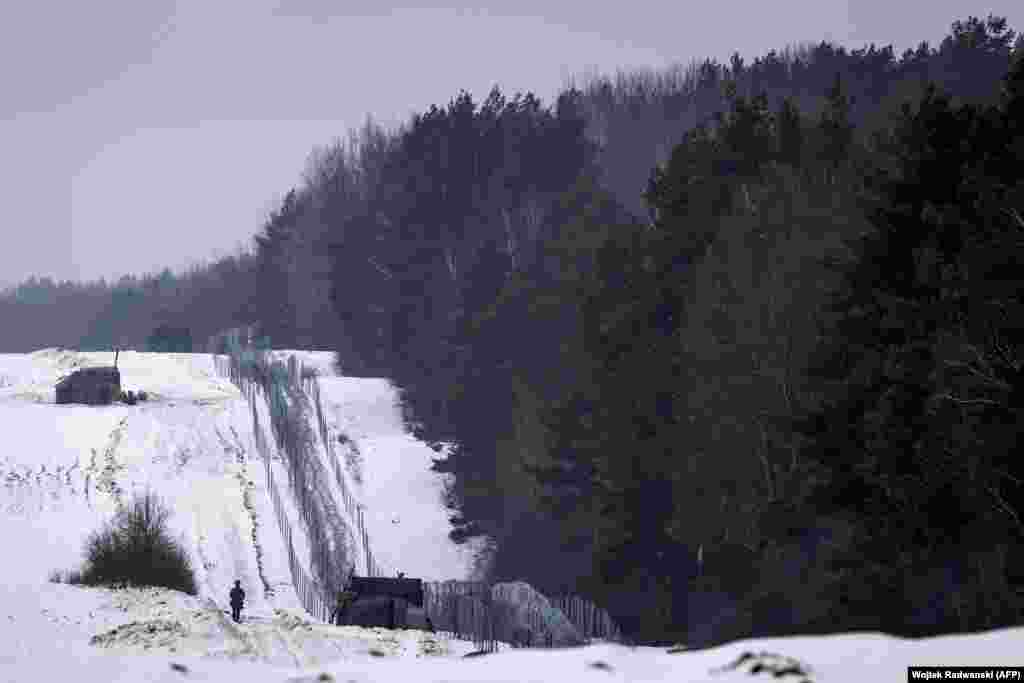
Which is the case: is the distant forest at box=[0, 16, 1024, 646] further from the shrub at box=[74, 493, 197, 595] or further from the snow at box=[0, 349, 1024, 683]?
the shrub at box=[74, 493, 197, 595]

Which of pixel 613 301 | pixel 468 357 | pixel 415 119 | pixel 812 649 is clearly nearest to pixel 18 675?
pixel 812 649

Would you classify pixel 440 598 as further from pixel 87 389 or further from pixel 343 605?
pixel 87 389

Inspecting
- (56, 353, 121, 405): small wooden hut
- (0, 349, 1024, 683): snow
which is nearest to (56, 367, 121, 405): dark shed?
(56, 353, 121, 405): small wooden hut

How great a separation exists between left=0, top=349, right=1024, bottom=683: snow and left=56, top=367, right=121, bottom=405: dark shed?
1652 millimetres

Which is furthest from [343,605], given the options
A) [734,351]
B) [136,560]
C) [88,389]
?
[88,389]

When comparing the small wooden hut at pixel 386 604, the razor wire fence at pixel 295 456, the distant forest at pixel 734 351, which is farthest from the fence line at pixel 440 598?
the distant forest at pixel 734 351

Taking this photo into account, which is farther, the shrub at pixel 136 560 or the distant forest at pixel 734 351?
the shrub at pixel 136 560

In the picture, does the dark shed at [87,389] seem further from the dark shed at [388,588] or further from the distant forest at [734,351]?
the dark shed at [388,588]

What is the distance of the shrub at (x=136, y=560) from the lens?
1061 inches

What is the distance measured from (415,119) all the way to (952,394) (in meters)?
62.1

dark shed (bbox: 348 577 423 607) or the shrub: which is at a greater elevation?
the shrub

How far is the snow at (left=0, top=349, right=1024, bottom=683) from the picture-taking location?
9203 millimetres

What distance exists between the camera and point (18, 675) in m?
12.0

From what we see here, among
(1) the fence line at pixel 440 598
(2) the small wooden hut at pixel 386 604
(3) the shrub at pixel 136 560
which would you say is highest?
(3) the shrub at pixel 136 560
